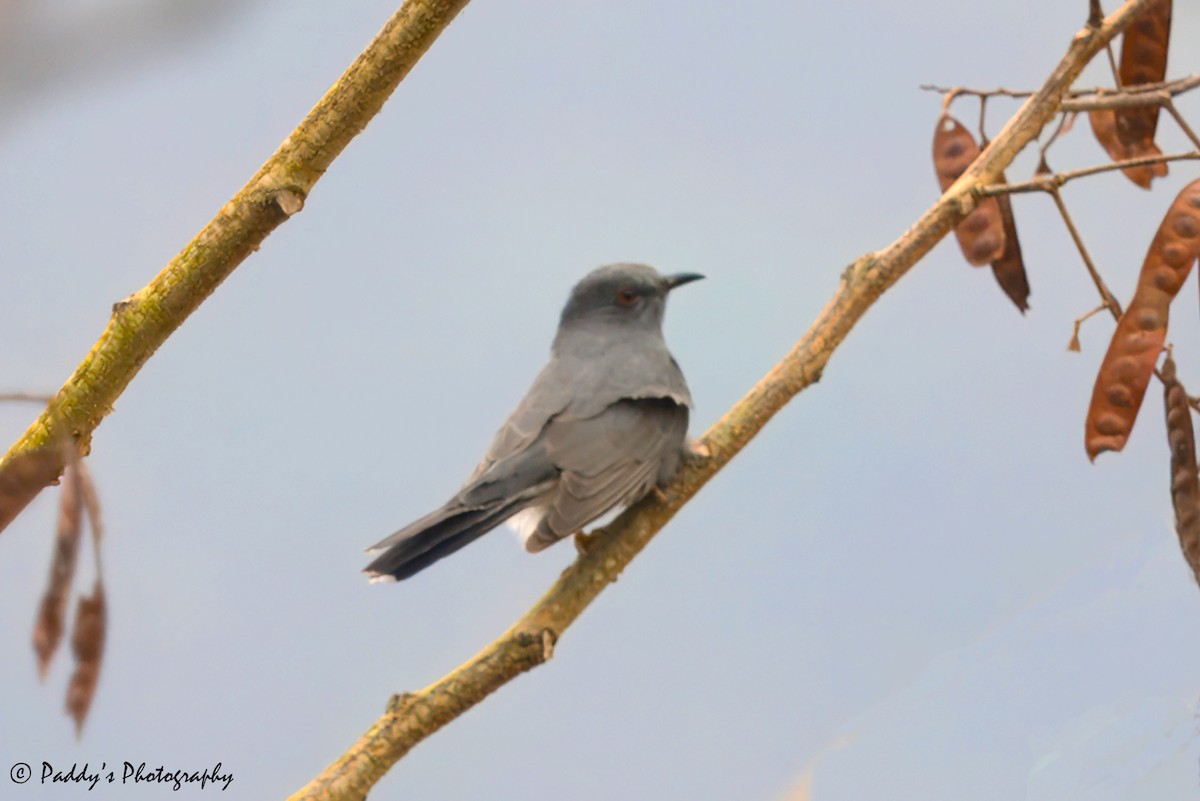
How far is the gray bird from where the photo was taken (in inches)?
81.0

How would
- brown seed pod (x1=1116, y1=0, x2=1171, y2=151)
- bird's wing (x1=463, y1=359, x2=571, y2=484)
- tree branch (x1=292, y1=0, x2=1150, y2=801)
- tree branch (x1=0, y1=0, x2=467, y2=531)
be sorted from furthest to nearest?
1. brown seed pod (x1=1116, y1=0, x2=1171, y2=151)
2. bird's wing (x1=463, y1=359, x2=571, y2=484)
3. tree branch (x1=292, y1=0, x2=1150, y2=801)
4. tree branch (x1=0, y1=0, x2=467, y2=531)

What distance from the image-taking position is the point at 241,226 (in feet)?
5.41

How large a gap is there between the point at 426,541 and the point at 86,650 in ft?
2.30

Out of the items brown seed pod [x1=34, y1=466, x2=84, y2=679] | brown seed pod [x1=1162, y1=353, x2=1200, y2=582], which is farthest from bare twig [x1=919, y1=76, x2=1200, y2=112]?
brown seed pod [x1=34, y1=466, x2=84, y2=679]

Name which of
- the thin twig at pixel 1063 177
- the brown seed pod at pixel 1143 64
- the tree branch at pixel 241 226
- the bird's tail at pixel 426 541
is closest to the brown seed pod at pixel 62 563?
the tree branch at pixel 241 226

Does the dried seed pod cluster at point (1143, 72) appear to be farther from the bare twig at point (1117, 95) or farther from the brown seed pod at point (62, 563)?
the brown seed pod at point (62, 563)

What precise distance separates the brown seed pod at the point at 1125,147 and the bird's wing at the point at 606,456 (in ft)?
3.63

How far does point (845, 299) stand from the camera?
2.11 m

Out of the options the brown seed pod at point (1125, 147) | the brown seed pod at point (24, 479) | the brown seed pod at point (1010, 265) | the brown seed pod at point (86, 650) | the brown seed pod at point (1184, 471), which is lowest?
the brown seed pod at point (86, 650)

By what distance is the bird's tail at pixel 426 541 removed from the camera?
6.43 ft

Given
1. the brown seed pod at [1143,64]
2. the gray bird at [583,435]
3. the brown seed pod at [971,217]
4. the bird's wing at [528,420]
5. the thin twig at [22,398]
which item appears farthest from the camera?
the brown seed pod at [1143,64]

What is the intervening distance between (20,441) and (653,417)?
3.71 ft

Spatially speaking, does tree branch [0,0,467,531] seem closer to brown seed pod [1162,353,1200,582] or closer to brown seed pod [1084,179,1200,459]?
brown seed pod [1084,179,1200,459]

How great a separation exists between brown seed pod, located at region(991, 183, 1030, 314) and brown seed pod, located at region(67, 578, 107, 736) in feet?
6.13
